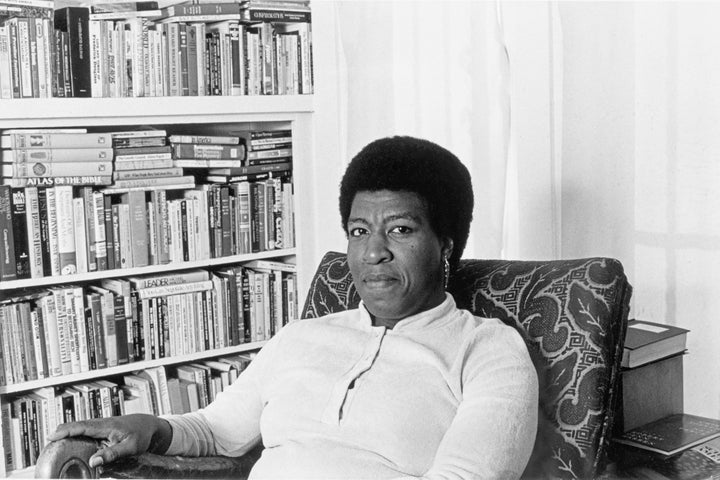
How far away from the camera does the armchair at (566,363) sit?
1.54 m

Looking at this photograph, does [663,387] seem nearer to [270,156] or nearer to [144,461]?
[144,461]

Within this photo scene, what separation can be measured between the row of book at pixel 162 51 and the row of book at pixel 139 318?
60cm

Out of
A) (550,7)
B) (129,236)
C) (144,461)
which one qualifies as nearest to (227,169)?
(129,236)

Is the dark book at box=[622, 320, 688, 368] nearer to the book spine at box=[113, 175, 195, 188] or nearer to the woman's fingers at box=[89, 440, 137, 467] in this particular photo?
the woman's fingers at box=[89, 440, 137, 467]

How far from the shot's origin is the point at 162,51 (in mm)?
2795

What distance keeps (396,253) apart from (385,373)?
0.21m

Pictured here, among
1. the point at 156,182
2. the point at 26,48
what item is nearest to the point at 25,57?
the point at 26,48

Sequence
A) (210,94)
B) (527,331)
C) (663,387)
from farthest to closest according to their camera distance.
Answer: (210,94), (663,387), (527,331)

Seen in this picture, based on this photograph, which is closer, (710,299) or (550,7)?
(710,299)

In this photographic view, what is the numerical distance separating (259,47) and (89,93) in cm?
60

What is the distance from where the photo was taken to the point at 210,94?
2.89 m

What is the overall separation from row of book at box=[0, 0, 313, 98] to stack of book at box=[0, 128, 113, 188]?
4.6 inches

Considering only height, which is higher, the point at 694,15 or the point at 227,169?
the point at 694,15

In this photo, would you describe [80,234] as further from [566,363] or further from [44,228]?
[566,363]
